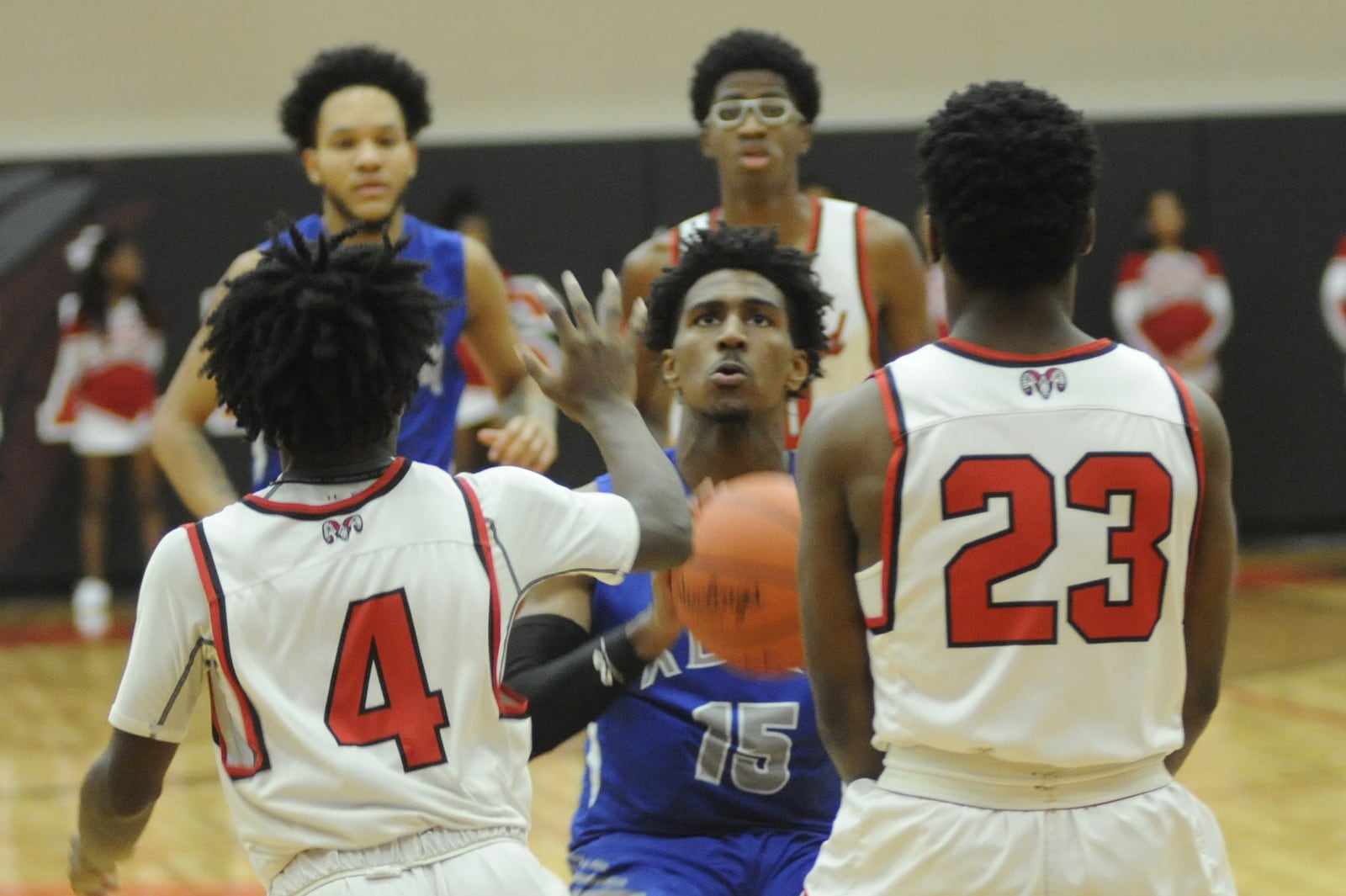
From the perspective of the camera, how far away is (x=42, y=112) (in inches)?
440

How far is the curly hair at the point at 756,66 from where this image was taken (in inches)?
208

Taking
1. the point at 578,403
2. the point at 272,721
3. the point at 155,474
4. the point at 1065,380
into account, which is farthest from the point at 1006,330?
the point at 155,474

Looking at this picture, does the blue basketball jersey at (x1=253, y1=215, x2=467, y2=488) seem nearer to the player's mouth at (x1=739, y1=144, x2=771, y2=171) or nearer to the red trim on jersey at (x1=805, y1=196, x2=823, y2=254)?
the player's mouth at (x1=739, y1=144, x2=771, y2=171)

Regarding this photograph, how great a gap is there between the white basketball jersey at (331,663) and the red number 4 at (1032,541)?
68 centimetres

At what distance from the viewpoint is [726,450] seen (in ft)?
12.5

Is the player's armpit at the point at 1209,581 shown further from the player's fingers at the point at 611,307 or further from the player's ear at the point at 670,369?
the player's ear at the point at 670,369

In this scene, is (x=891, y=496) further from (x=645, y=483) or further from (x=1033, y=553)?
(x=645, y=483)

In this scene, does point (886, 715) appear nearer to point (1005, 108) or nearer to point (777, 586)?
point (777, 586)

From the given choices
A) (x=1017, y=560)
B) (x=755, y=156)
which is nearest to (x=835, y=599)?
(x=1017, y=560)

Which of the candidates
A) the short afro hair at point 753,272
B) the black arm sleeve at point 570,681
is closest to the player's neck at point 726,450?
the short afro hair at point 753,272

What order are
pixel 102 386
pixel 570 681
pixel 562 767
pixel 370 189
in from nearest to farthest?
→ pixel 570 681, pixel 370 189, pixel 562 767, pixel 102 386

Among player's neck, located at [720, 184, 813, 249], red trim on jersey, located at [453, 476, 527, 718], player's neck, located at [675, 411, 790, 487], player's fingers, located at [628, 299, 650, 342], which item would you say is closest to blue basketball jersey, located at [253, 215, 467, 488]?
player's neck, located at [720, 184, 813, 249]

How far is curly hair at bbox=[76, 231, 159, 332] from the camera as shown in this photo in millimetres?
10469

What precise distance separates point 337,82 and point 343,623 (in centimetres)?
286
